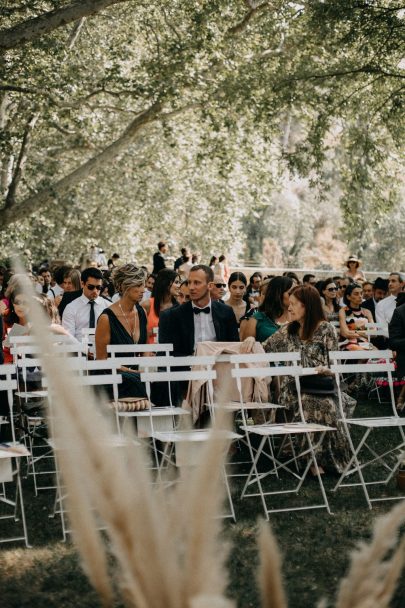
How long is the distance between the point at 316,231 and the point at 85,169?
147 ft

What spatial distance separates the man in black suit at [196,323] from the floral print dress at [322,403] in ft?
2.59

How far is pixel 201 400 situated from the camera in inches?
353

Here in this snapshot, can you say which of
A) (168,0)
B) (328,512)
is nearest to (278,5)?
(168,0)

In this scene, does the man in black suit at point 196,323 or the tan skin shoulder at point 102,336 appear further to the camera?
the man in black suit at point 196,323

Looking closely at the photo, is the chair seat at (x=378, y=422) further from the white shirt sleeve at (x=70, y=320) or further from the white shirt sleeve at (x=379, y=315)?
the white shirt sleeve at (x=379, y=315)

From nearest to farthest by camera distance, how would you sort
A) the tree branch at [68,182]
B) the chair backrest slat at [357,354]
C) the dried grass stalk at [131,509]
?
the dried grass stalk at [131,509], the chair backrest slat at [357,354], the tree branch at [68,182]

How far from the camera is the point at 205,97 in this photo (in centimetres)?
2128

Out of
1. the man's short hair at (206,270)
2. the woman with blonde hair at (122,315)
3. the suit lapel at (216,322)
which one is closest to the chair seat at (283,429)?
the woman with blonde hair at (122,315)

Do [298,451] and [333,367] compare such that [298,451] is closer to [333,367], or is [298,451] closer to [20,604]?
[333,367]

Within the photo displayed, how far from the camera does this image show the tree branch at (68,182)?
2367cm

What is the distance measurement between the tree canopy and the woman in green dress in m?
5.23

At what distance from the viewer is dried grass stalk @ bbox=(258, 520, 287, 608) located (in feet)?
2.59

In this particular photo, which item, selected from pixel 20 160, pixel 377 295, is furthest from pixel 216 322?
pixel 20 160

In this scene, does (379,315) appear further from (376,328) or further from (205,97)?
(205,97)
